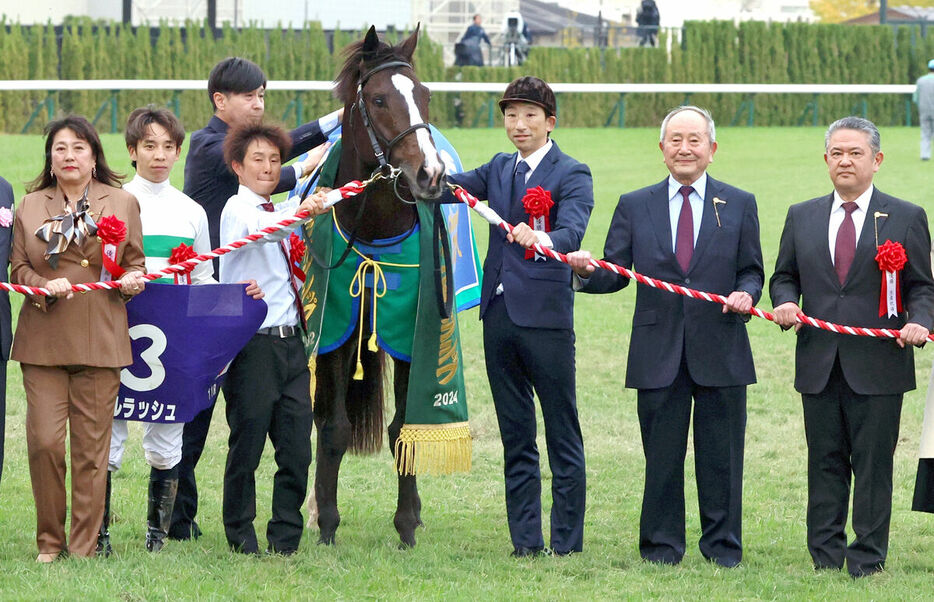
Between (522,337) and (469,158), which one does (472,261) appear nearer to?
(522,337)

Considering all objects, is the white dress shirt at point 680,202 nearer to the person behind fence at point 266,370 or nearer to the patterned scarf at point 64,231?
the person behind fence at point 266,370

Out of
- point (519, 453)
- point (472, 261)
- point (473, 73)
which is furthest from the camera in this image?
point (473, 73)

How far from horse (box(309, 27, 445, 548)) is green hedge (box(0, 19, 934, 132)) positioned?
1441cm

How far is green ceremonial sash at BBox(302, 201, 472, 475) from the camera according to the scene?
210 inches

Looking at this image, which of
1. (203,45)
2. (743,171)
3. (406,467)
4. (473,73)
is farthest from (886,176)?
(406,467)

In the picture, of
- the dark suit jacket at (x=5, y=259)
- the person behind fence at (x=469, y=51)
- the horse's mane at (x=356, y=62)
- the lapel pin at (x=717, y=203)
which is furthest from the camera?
the person behind fence at (x=469, y=51)

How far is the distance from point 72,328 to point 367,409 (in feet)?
5.27

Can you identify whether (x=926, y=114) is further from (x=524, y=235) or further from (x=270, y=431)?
(x=270, y=431)

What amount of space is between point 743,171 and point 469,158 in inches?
153

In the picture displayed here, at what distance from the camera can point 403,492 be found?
18.5 feet

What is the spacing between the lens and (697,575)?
4.94 metres

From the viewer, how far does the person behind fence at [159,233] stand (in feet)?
16.9

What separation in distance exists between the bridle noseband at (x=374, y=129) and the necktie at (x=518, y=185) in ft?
1.73

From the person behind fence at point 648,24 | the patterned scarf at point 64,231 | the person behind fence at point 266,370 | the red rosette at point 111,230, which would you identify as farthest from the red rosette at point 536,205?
the person behind fence at point 648,24
